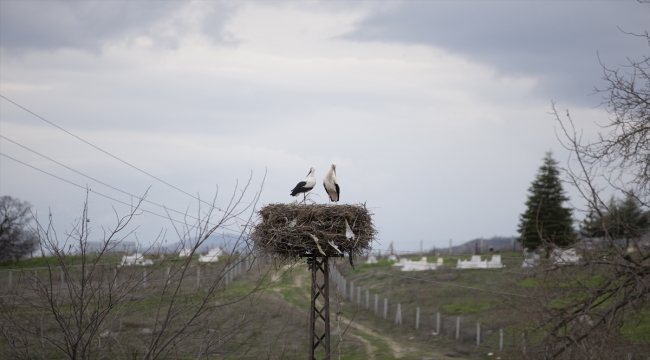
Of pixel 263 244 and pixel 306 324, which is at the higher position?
pixel 263 244

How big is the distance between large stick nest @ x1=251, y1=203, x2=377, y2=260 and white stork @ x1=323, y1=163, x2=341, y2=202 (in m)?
1.17

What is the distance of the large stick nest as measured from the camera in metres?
12.7

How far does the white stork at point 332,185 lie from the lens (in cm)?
1430

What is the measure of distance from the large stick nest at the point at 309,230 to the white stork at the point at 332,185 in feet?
3.84

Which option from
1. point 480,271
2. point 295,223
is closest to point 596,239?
point 295,223

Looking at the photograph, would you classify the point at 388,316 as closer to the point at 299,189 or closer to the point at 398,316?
the point at 398,316

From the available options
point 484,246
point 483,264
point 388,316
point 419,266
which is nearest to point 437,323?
point 388,316

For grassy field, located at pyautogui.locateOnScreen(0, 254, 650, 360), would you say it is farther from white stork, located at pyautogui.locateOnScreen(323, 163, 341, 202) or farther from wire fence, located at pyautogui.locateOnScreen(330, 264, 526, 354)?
white stork, located at pyautogui.locateOnScreen(323, 163, 341, 202)

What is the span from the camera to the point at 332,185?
14.3 m

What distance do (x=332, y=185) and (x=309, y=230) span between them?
5.98ft

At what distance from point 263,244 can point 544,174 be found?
36026 millimetres

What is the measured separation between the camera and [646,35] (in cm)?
1115

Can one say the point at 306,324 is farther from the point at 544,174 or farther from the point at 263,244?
the point at 544,174

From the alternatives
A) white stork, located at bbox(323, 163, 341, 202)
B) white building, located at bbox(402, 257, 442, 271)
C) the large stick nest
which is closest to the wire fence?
white building, located at bbox(402, 257, 442, 271)
